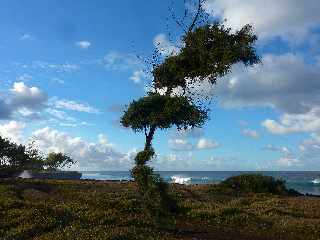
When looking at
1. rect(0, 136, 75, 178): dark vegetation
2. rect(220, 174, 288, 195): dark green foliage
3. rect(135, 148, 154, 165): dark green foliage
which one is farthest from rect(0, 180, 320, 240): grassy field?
rect(0, 136, 75, 178): dark vegetation

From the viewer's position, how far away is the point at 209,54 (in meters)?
49.1

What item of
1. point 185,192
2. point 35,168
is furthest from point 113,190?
point 35,168

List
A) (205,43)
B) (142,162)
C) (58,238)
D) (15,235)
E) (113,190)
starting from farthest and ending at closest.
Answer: (205,43), (113,190), (142,162), (15,235), (58,238)

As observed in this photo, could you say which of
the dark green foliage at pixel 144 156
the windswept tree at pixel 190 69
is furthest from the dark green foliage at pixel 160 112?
the dark green foliage at pixel 144 156

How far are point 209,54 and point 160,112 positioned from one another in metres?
7.41

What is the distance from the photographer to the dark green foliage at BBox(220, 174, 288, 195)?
5172 cm

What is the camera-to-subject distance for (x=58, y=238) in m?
21.8

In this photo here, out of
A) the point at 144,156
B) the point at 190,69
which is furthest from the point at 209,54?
the point at 144,156

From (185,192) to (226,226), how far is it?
16.3 metres

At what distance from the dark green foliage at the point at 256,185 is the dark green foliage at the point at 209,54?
1102cm

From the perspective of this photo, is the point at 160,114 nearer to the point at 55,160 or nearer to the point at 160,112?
the point at 160,112

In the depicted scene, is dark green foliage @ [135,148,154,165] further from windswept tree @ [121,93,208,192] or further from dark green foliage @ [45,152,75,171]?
dark green foliage @ [45,152,75,171]

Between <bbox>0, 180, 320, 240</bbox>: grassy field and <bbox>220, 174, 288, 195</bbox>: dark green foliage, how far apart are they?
977 centimetres

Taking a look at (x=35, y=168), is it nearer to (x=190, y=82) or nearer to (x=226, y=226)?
(x=190, y=82)
